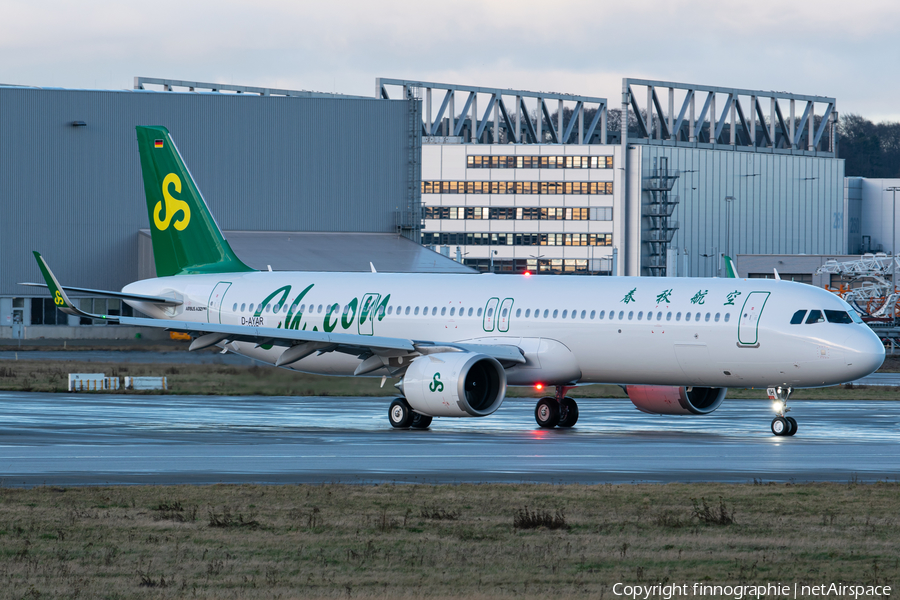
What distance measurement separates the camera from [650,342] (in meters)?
31.6

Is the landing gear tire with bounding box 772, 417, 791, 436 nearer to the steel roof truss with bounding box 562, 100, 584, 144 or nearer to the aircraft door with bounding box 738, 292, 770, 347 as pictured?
the aircraft door with bounding box 738, 292, 770, 347

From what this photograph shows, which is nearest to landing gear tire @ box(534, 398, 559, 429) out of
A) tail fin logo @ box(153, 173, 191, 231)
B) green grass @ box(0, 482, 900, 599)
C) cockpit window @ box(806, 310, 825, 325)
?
cockpit window @ box(806, 310, 825, 325)

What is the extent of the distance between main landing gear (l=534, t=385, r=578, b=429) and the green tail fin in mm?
11612

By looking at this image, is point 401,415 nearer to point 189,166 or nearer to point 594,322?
point 594,322

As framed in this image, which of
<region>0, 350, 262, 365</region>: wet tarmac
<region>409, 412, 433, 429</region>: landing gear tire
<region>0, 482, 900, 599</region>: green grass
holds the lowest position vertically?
<region>0, 482, 900, 599</region>: green grass

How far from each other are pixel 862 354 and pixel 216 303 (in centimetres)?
1866

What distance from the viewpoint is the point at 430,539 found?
15.4 metres

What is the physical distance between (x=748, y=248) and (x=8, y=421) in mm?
107524

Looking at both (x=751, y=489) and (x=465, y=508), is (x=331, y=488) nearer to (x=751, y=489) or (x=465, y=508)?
(x=465, y=508)

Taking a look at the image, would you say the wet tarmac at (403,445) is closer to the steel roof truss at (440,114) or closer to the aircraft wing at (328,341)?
the aircraft wing at (328,341)

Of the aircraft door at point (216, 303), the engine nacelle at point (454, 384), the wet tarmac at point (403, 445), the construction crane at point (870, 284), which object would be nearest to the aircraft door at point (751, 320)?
the wet tarmac at point (403, 445)

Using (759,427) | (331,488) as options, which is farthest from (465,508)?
(759,427)


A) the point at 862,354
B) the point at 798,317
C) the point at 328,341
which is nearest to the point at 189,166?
the point at 328,341

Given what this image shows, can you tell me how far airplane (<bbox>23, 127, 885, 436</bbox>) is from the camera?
3064cm
